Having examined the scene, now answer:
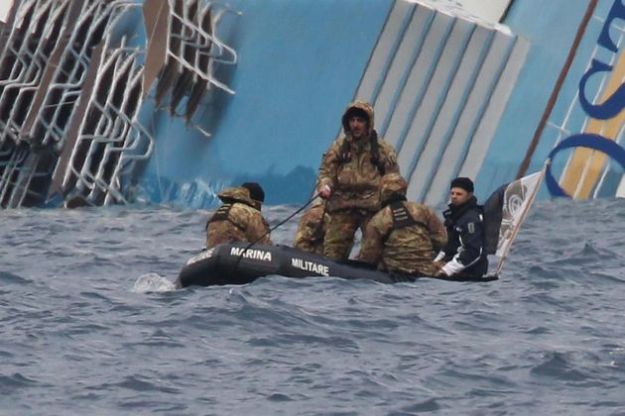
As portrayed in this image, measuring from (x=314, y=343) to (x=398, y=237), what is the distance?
3.52 meters

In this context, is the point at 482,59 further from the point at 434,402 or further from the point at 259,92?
the point at 434,402

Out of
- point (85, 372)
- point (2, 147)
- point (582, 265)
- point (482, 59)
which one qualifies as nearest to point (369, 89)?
point (482, 59)

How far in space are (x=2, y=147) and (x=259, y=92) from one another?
4035mm

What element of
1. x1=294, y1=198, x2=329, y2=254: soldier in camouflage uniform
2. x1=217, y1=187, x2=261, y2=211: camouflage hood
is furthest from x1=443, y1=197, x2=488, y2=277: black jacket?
x1=217, y1=187, x2=261, y2=211: camouflage hood

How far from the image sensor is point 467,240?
2077 centimetres

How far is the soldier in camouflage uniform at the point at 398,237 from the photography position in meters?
20.4

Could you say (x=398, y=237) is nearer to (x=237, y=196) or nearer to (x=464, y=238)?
(x=464, y=238)

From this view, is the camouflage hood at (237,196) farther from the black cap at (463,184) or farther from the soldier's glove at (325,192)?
the black cap at (463,184)

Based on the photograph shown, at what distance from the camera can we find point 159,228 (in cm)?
2752

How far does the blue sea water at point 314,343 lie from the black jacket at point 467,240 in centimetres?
35

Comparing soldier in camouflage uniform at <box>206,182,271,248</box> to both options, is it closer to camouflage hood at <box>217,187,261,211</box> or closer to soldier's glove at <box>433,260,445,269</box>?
camouflage hood at <box>217,187,261,211</box>

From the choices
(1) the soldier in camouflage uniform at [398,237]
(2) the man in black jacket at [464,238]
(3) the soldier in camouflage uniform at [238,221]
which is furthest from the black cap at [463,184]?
(3) the soldier in camouflage uniform at [238,221]

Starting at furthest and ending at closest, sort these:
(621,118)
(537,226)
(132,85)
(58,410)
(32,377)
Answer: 1. (132,85)
2. (621,118)
3. (537,226)
4. (32,377)
5. (58,410)

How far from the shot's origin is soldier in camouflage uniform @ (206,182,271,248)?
20.9m
